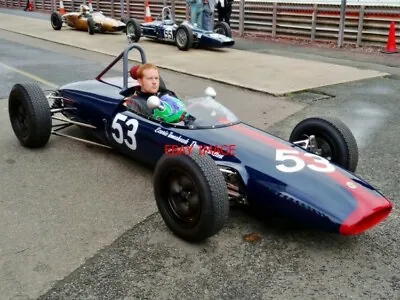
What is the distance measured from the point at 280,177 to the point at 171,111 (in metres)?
1.24

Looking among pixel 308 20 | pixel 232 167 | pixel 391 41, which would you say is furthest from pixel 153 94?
pixel 308 20

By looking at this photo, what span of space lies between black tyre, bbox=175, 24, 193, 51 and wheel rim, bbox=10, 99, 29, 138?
7506 millimetres

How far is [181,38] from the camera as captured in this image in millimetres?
12516

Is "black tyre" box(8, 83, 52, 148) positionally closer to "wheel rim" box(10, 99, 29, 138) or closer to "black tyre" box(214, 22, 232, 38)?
"wheel rim" box(10, 99, 29, 138)

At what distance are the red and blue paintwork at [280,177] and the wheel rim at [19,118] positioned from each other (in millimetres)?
1219

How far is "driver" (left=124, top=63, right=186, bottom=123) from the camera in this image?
4184 millimetres

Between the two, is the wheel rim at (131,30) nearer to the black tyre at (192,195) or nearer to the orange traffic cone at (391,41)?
the orange traffic cone at (391,41)

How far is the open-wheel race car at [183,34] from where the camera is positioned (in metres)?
12.2

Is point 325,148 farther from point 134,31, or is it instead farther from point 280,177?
point 134,31

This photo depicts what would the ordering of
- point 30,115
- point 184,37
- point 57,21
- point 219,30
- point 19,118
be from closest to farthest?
point 30,115, point 19,118, point 184,37, point 219,30, point 57,21

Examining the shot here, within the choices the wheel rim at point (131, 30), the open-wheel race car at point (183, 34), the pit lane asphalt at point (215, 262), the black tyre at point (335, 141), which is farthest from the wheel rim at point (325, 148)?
the wheel rim at point (131, 30)

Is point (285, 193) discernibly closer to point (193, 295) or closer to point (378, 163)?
point (193, 295)

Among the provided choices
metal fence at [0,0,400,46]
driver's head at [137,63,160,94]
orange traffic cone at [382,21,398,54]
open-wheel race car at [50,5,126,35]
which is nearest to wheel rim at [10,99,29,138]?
driver's head at [137,63,160,94]

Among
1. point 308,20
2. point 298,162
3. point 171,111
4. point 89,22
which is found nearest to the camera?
point 298,162
